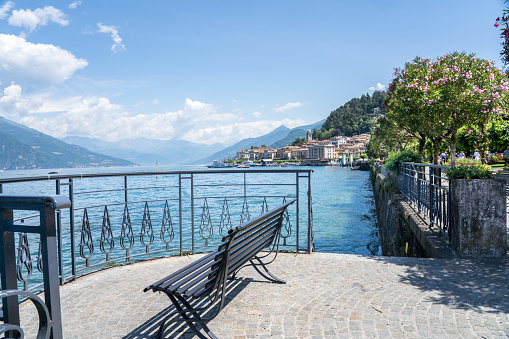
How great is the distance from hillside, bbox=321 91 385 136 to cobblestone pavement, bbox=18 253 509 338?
464ft

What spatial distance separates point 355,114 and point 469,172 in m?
153

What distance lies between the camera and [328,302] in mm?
3316

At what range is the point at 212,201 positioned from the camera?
2508 centimetres

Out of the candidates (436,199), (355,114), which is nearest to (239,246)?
(436,199)

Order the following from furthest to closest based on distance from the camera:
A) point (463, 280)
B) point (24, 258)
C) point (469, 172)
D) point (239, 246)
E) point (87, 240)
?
point (469, 172), point (87, 240), point (463, 280), point (24, 258), point (239, 246)

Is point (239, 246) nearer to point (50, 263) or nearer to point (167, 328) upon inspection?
point (167, 328)

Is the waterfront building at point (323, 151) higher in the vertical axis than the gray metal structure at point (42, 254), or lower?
higher

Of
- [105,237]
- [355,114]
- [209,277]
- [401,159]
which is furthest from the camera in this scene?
[355,114]

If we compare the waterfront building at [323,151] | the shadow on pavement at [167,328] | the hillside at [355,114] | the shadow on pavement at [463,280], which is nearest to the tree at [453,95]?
the shadow on pavement at [463,280]

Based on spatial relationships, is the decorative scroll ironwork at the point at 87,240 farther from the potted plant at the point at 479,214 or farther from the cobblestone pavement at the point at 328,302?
the potted plant at the point at 479,214

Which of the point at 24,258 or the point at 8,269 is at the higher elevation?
the point at 8,269

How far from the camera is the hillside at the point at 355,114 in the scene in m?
143

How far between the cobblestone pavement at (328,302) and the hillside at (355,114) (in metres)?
141

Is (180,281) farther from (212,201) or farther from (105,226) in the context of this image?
(212,201)
